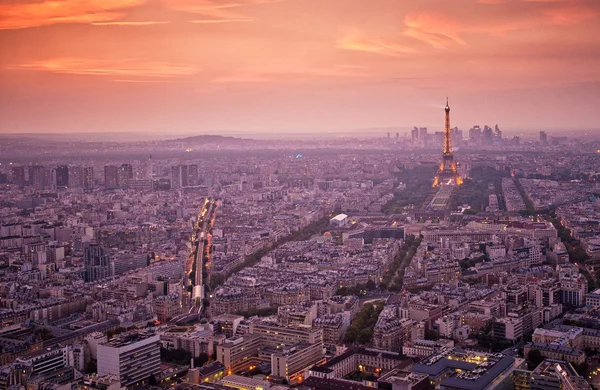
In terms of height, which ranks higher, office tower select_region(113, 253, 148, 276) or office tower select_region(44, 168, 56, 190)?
office tower select_region(44, 168, 56, 190)

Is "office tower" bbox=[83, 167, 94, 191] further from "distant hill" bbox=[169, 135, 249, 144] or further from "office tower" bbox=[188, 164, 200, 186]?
"distant hill" bbox=[169, 135, 249, 144]

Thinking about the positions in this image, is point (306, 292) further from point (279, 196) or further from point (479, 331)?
point (279, 196)

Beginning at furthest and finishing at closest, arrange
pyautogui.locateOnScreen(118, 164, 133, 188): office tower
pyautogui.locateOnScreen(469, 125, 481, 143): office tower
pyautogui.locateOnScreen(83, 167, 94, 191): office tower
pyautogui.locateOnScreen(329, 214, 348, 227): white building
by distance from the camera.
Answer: pyautogui.locateOnScreen(469, 125, 481, 143): office tower < pyautogui.locateOnScreen(118, 164, 133, 188): office tower < pyautogui.locateOnScreen(83, 167, 94, 191): office tower < pyautogui.locateOnScreen(329, 214, 348, 227): white building

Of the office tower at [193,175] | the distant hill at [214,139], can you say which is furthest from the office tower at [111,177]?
the distant hill at [214,139]

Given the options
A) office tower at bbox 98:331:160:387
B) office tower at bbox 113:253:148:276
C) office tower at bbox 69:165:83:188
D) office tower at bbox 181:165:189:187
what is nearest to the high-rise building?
office tower at bbox 181:165:189:187

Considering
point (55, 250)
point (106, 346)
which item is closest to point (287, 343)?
point (106, 346)

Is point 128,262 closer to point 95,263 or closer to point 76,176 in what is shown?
point 95,263

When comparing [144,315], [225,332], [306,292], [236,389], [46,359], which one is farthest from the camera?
[306,292]
